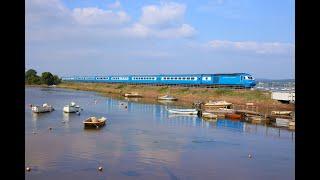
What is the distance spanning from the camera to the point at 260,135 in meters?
32.2

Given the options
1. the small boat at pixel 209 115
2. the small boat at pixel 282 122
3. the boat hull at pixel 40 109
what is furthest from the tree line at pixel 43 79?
the small boat at pixel 282 122

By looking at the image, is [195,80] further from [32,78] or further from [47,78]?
[32,78]

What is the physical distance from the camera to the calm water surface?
18.1 meters

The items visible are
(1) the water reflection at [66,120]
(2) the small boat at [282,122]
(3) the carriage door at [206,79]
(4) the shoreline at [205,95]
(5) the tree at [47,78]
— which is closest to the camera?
(1) the water reflection at [66,120]

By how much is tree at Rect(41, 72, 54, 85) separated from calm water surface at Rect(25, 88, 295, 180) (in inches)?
4244

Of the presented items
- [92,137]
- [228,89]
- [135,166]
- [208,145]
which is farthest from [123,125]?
[228,89]

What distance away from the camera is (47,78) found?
143 m

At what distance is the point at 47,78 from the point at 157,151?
414 feet

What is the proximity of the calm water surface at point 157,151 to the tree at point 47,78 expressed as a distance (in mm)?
107802

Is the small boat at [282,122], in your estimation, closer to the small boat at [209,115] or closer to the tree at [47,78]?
the small boat at [209,115]

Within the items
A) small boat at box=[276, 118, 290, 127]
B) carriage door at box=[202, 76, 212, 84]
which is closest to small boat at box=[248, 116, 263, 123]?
small boat at box=[276, 118, 290, 127]

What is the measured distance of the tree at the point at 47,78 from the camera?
5615 inches
